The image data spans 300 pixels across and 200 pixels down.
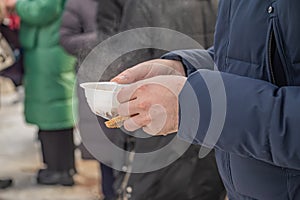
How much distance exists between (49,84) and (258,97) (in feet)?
7.07

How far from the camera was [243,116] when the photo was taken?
0.73m

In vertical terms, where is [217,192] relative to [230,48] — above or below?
below

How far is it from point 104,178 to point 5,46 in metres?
0.92

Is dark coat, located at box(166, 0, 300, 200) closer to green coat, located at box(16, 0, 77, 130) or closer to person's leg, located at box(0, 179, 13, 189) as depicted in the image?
green coat, located at box(16, 0, 77, 130)

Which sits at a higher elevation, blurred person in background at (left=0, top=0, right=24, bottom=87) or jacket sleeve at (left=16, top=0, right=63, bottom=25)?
jacket sleeve at (left=16, top=0, right=63, bottom=25)

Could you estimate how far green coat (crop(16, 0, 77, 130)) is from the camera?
2.67 metres

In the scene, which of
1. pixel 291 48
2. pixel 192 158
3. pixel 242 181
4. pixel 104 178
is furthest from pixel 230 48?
pixel 104 178

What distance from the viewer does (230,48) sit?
880 mm

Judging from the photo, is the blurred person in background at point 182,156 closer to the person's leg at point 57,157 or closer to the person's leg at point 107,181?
the person's leg at point 107,181

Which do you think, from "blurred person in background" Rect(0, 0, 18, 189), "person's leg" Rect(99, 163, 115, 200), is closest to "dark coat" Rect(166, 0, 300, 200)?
"person's leg" Rect(99, 163, 115, 200)

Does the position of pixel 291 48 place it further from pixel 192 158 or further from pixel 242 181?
pixel 192 158

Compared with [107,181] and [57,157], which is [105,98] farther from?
[57,157]

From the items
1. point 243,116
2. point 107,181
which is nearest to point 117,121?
point 243,116

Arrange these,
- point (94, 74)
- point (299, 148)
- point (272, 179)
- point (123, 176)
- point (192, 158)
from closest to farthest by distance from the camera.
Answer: point (299, 148), point (272, 179), point (94, 74), point (192, 158), point (123, 176)
